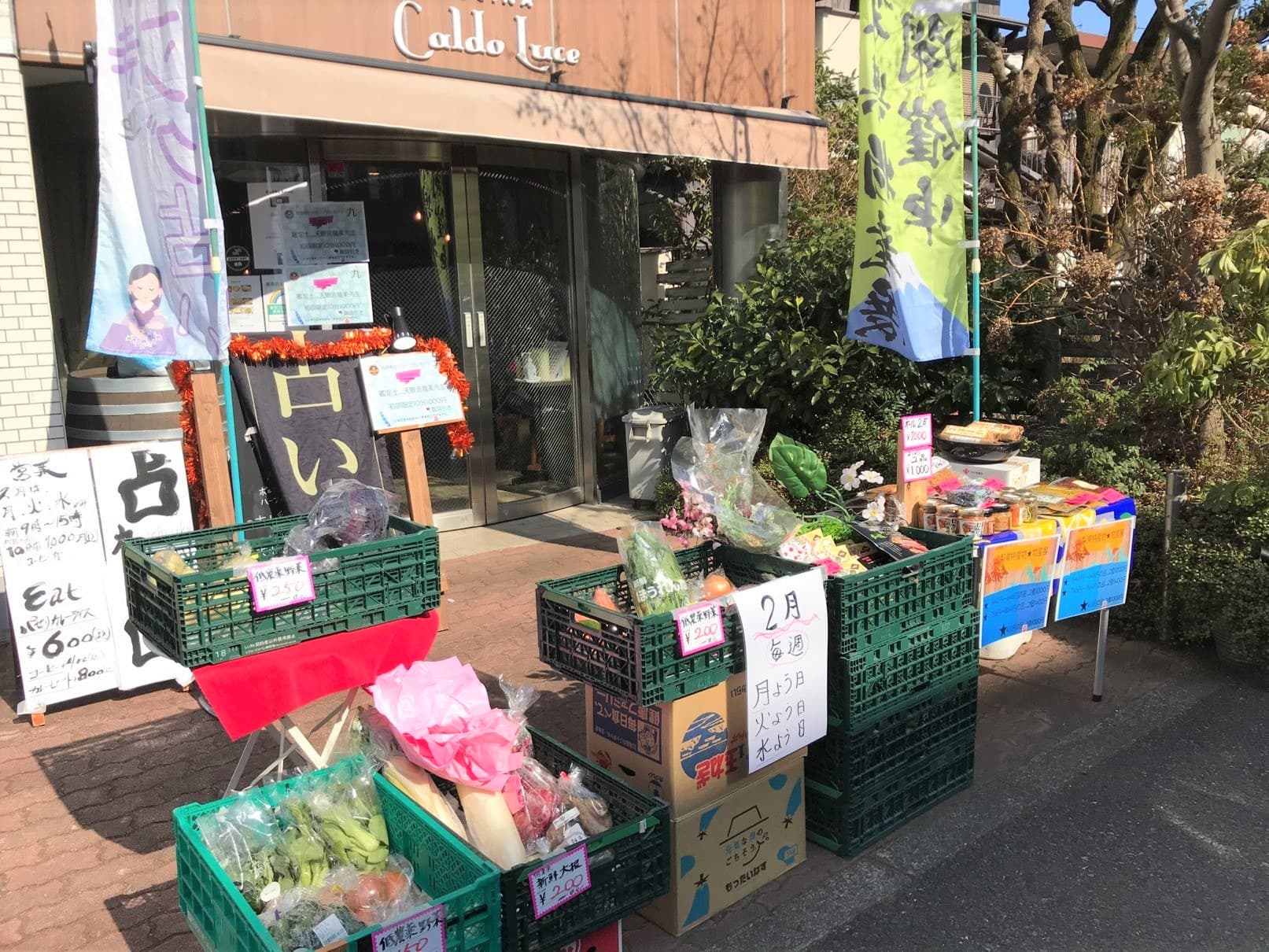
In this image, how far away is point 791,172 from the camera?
1238cm

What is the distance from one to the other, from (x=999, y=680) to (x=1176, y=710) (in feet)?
2.60

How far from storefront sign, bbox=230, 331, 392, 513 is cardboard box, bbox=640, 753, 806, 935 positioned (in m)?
3.19

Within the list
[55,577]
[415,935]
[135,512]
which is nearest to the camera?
[415,935]

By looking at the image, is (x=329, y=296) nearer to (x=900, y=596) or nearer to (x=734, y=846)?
(x=900, y=596)

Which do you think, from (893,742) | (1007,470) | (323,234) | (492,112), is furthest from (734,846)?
(323,234)

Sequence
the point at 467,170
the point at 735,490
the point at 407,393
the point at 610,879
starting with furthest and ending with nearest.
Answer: the point at 467,170 → the point at 407,393 → the point at 735,490 → the point at 610,879

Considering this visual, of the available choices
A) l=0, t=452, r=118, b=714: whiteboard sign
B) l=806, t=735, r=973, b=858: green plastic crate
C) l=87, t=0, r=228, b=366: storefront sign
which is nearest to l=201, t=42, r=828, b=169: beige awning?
l=87, t=0, r=228, b=366: storefront sign

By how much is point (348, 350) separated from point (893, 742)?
3.68m

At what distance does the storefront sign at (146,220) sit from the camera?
4578 mm

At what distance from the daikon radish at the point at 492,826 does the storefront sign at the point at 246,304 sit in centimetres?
511

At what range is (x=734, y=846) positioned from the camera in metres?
3.29

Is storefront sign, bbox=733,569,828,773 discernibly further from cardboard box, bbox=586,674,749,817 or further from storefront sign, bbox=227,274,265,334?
storefront sign, bbox=227,274,265,334

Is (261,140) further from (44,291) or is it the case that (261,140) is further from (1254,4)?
(1254,4)

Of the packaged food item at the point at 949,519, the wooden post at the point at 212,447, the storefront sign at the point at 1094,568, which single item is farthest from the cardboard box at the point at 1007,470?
the wooden post at the point at 212,447
